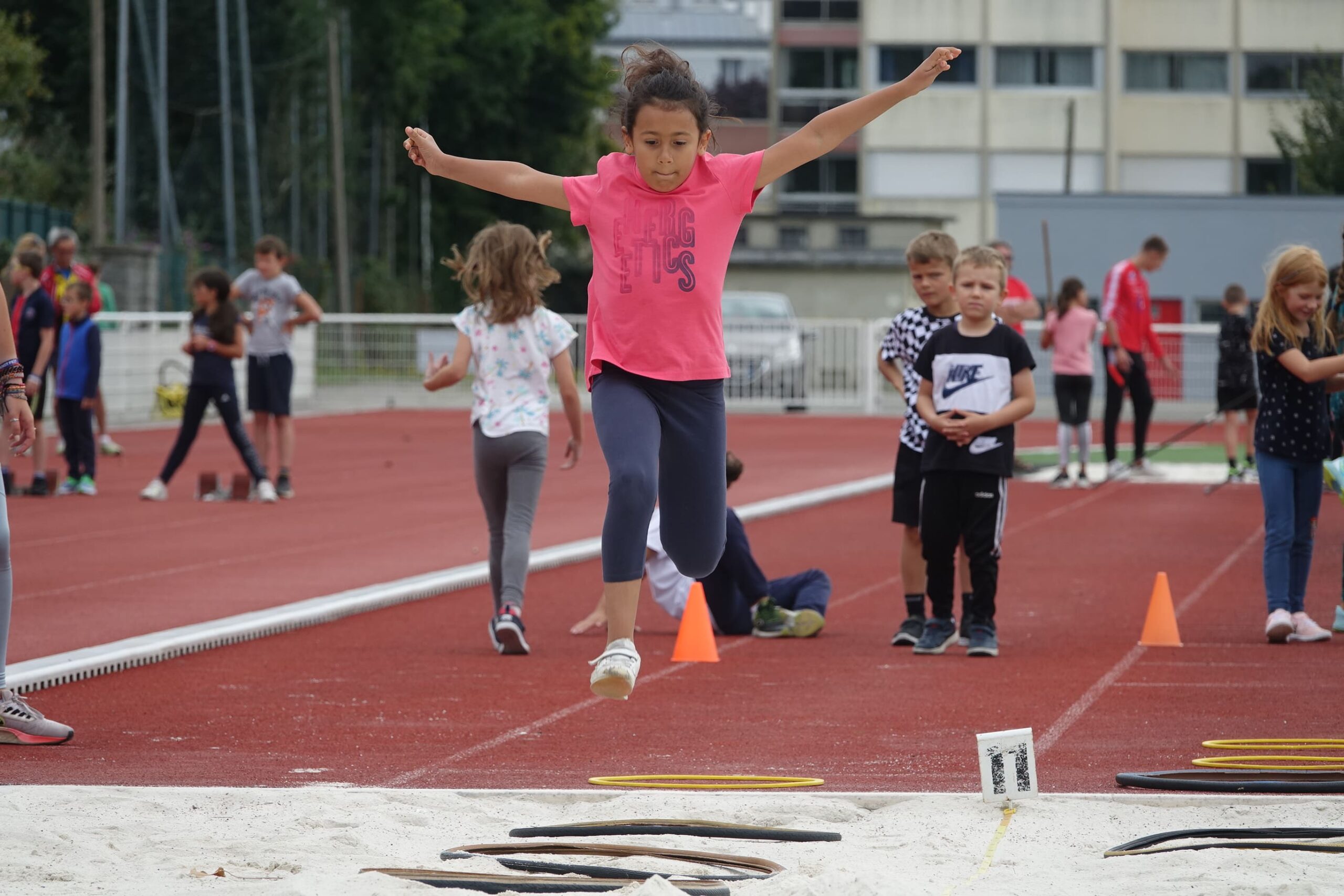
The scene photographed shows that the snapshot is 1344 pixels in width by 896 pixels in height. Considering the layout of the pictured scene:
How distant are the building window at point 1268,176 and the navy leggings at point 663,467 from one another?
63.6 meters

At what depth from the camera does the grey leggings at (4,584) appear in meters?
6.39

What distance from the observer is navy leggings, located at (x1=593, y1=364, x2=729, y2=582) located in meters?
5.44

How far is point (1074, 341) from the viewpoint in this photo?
18.4 m

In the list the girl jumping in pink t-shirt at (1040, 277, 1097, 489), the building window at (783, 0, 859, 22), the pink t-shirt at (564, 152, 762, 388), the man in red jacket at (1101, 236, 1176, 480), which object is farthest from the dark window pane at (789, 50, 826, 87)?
the pink t-shirt at (564, 152, 762, 388)

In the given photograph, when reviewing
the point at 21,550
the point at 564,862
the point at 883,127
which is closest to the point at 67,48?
the point at 883,127

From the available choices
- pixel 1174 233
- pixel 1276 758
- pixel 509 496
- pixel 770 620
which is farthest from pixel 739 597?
pixel 1174 233

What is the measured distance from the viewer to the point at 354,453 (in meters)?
23.2

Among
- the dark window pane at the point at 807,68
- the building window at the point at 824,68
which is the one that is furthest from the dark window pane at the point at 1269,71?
the dark window pane at the point at 807,68

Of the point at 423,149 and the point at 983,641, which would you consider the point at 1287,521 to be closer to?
the point at 983,641

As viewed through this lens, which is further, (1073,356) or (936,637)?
(1073,356)

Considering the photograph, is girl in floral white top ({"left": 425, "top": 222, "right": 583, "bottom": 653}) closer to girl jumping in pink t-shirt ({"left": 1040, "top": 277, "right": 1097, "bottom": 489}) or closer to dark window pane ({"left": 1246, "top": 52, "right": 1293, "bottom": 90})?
girl jumping in pink t-shirt ({"left": 1040, "top": 277, "right": 1097, "bottom": 489})

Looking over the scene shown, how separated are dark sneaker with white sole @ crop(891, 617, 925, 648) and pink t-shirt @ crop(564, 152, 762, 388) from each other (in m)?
3.77

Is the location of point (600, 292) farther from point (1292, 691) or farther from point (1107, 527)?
point (1107, 527)

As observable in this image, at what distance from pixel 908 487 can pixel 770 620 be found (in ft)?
3.48
